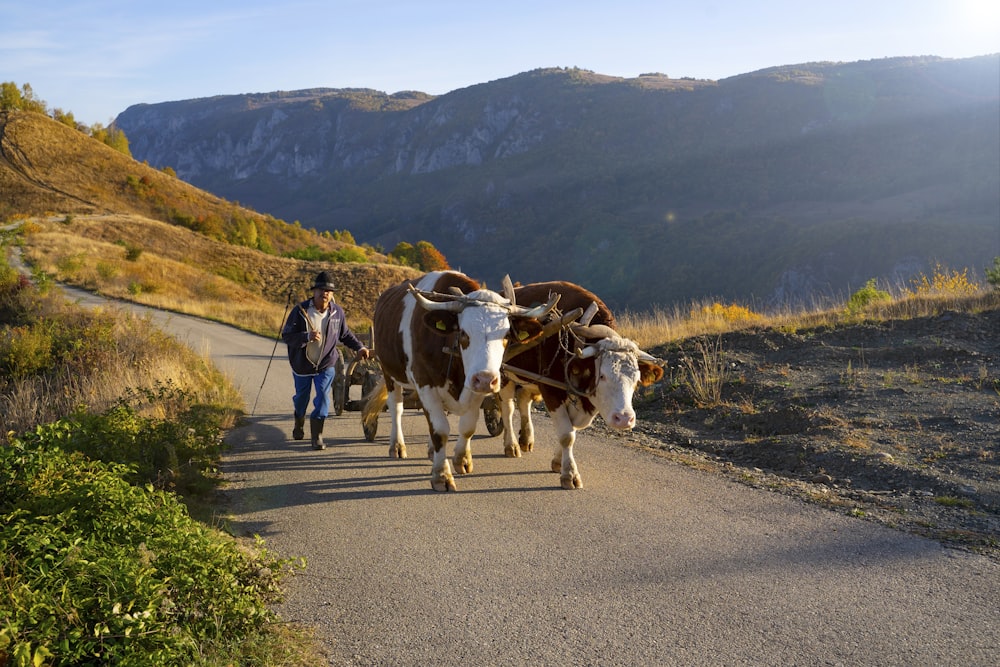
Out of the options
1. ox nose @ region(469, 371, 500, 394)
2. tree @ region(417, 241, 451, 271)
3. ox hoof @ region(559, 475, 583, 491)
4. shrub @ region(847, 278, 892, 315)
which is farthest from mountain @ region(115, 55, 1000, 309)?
ox nose @ region(469, 371, 500, 394)

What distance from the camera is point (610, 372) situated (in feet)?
24.2

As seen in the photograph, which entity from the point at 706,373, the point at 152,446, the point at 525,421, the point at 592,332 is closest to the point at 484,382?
the point at 592,332

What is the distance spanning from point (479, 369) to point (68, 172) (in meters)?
85.2

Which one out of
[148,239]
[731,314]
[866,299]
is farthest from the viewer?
[148,239]

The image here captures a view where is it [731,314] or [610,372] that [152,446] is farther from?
[731,314]

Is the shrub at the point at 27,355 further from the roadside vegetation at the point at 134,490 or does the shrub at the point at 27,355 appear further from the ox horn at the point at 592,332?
the ox horn at the point at 592,332

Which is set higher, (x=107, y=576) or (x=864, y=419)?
(x=107, y=576)

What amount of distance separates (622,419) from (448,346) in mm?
1808

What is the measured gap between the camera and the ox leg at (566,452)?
8.03 m

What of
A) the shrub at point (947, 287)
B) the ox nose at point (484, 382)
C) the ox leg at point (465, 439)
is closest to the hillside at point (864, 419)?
the shrub at point (947, 287)

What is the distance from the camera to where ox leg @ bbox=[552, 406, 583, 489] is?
803 cm

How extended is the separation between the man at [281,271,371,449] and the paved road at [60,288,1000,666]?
127cm

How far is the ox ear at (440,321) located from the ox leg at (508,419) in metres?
1.77

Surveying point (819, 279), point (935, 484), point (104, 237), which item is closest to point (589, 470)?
point (935, 484)
